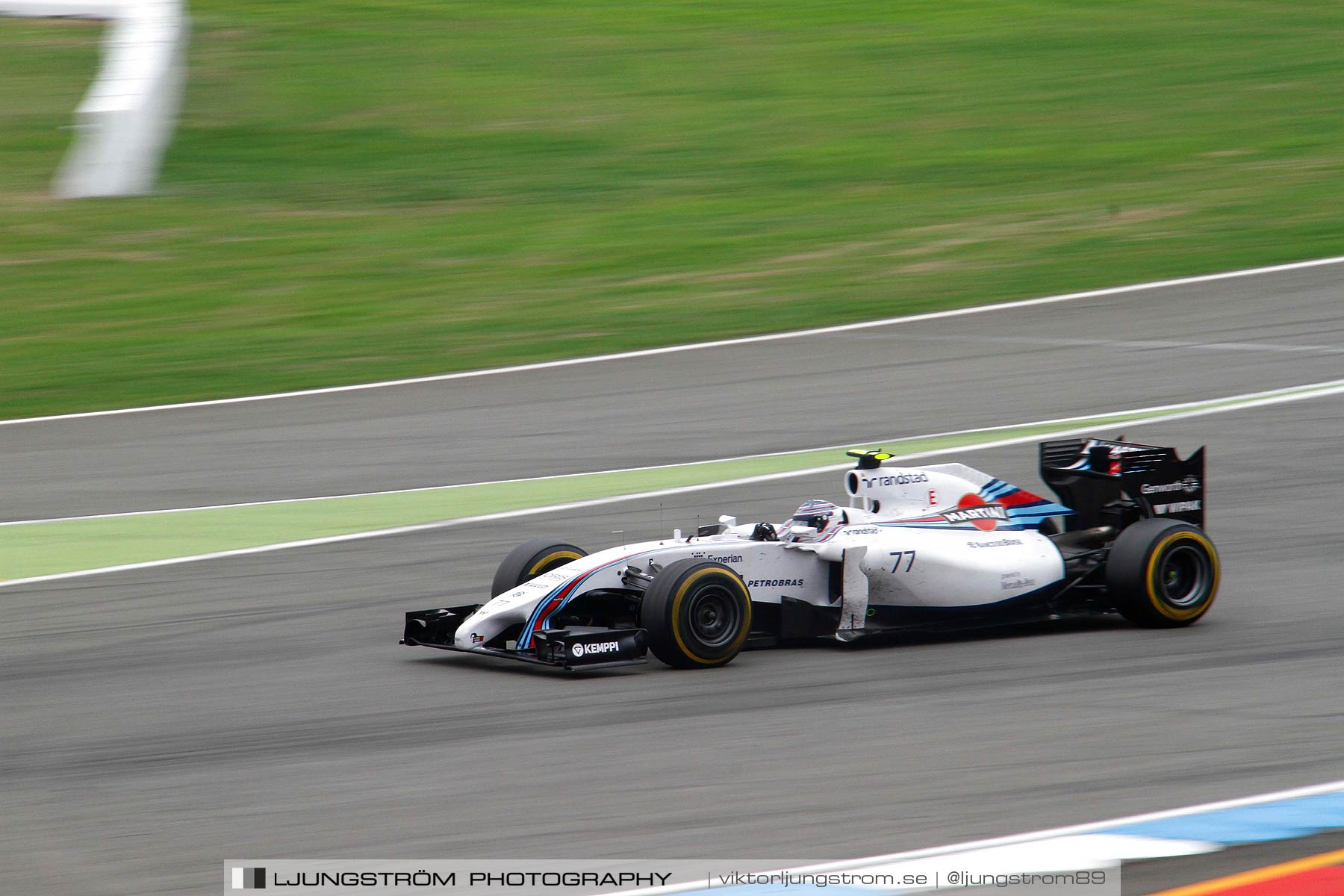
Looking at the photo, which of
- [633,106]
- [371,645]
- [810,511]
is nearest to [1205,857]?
[810,511]

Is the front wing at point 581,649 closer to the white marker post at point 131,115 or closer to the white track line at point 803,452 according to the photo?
the white track line at point 803,452

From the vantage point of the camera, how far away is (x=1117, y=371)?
15305mm

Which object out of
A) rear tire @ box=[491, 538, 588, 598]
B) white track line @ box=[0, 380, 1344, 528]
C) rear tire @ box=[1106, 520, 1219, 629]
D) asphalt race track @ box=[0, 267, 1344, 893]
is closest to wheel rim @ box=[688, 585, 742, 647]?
asphalt race track @ box=[0, 267, 1344, 893]

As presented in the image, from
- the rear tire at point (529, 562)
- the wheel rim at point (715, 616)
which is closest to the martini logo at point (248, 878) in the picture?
the wheel rim at point (715, 616)

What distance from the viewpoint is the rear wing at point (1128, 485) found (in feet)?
29.1

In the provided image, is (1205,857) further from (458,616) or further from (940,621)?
(458,616)

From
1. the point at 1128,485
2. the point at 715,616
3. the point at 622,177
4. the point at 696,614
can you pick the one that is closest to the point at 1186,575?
the point at 1128,485

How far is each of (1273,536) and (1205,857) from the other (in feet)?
19.0

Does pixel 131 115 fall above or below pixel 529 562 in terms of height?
above

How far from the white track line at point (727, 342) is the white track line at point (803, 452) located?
3.45 metres

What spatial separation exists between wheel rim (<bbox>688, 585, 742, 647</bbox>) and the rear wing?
2.23 meters

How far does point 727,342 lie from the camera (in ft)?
55.5

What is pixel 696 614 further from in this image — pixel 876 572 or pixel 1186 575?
pixel 1186 575

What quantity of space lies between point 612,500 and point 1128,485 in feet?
12.9
